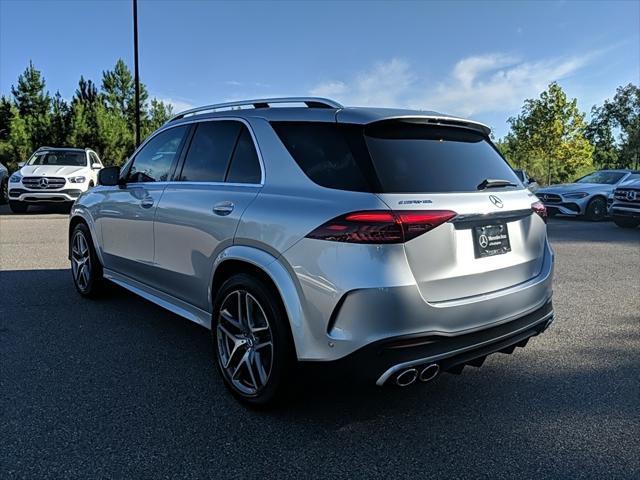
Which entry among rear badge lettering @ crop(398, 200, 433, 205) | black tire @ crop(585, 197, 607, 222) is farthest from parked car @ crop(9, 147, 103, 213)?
black tire @ crop(585, 197, 607, 222)

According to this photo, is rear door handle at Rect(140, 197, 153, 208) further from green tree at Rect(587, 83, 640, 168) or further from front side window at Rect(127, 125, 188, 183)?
green tree at Rect(587, 83, 640, 168)

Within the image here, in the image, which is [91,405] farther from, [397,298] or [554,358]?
[554,358]

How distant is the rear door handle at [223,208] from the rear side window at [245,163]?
17 cm

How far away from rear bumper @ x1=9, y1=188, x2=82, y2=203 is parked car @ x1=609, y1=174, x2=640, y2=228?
44.0 ft

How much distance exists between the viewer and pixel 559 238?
10.4 m

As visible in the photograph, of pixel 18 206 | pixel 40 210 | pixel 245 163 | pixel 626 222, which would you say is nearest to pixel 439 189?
pixel 245 163

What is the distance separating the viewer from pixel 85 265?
518cm

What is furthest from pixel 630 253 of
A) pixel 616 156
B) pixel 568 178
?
pixel 616 156

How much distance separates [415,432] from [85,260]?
3877mm

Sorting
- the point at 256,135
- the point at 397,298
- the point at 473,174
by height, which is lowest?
the point at 397,298

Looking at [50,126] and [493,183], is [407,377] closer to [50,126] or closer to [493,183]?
[493,183]

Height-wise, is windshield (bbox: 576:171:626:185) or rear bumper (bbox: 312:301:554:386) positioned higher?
windshield (bbox: 576:171:626:185)

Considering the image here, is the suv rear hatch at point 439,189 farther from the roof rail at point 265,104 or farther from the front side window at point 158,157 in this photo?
the front side window at point 158,157

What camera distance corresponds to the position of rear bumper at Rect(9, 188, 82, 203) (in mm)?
13258
